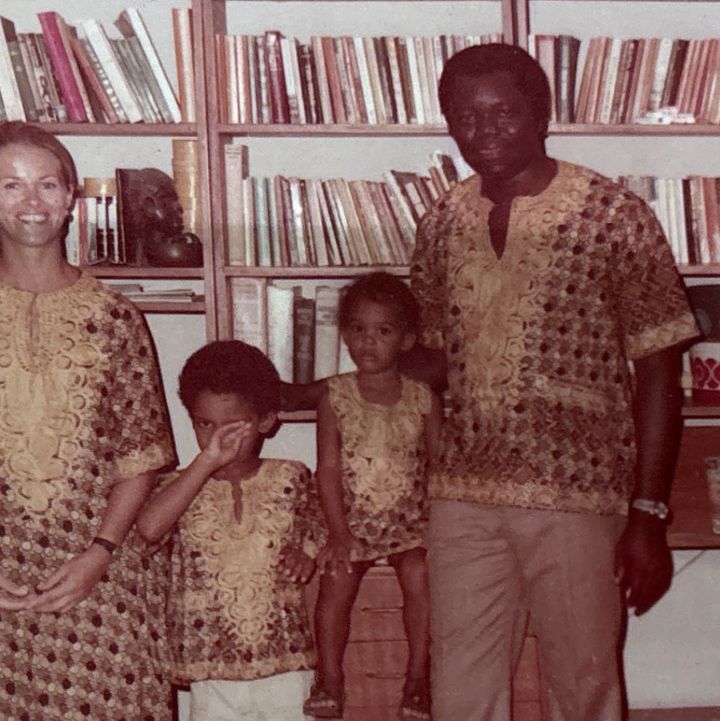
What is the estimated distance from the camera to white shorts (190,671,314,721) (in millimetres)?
2086

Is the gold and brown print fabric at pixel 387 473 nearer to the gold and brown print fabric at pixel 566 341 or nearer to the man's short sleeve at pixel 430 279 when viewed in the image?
the man's short sleeve at pixel 430 279

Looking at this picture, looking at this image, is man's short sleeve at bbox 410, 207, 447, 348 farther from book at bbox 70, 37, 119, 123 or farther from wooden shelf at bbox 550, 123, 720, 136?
book at bbox 70, 37, 119, 123

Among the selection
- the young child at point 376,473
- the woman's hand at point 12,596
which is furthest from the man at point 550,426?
the woman's hand at point 12,596

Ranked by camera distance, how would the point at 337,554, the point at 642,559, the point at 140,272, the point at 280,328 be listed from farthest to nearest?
the point at 280,328 < the point at 140,272 < the point at 337,554 < the point at 642,559

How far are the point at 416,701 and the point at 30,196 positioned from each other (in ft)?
4.81

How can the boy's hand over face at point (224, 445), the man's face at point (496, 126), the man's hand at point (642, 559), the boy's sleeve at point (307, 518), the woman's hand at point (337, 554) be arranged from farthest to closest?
the woman's hand at point (337, 554) < the boy's sleeve at point (307, 518) < the boy's hand over face at point (224, 445) < the man's face at point (496, 126) < the man's hand at point (642, 559)

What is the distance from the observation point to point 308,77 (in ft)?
8.97

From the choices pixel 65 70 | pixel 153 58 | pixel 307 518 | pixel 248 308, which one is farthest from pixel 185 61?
pixel 307 518

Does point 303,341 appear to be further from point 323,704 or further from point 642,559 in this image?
point 642,559

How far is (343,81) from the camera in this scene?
273 centimetres

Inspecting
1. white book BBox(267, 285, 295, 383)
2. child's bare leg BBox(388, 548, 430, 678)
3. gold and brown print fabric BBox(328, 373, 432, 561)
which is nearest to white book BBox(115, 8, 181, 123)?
white book BBox(267, 285, 295, 383)

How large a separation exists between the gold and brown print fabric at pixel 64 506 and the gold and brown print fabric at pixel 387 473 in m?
0.73

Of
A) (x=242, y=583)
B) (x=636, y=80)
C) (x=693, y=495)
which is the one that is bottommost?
(x=242, y=583)

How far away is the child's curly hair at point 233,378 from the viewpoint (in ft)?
7.38
